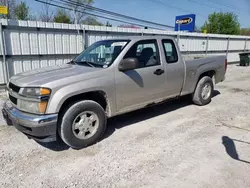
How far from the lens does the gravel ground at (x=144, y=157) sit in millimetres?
2672

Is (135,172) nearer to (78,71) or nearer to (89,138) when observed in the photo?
(89,138)

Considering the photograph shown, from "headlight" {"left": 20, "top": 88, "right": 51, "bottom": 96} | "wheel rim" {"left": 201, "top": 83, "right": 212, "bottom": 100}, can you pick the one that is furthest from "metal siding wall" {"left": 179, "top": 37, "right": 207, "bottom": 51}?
"headlight" {"left": 20, "top": 88, "right": 51, "bottom": 96}

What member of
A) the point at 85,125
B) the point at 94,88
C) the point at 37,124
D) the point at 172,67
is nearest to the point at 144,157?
the point at 85,125

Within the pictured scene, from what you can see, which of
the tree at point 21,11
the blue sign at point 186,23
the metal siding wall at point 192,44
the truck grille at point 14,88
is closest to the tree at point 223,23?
the blue sign at point 186,23

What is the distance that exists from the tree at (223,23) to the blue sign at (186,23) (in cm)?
1112

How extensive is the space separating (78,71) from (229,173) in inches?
109

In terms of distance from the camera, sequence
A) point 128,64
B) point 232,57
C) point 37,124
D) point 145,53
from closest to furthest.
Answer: point 37,124, point 128,64, point 145,53, point 232,57

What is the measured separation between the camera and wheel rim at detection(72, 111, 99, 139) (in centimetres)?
338

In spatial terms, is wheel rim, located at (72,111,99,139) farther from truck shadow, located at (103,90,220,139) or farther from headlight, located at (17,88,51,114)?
headlight, located at (17,88,51,114)

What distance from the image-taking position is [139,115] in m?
5.01

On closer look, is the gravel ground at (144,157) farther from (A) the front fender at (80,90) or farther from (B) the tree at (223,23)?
(B) the tree at (223,23)

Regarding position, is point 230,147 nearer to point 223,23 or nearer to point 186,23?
point 186,23

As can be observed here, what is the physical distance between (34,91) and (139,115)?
8.71ft

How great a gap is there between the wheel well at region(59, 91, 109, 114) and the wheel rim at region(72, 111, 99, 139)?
0.26m
